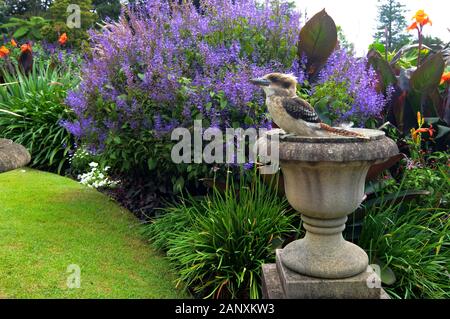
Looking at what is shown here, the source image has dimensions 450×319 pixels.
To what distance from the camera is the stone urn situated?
91.1 inches

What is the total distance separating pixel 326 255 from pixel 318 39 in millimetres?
2563

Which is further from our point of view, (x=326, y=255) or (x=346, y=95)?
(x=346, y=95)

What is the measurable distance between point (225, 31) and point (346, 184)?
2.62 m

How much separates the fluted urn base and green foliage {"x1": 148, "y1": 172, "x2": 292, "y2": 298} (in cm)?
61

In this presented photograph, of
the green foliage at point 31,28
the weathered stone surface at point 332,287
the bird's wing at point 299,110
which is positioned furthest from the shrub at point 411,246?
the green foliage at point 31,28

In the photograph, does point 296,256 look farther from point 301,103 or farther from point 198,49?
point 198,49

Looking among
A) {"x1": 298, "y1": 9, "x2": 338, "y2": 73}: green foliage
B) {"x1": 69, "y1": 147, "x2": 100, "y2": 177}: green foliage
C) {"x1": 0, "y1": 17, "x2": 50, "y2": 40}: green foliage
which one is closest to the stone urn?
{"x1": 298, "y1": 9, "x2": 338, "y2": 73}: green foliage

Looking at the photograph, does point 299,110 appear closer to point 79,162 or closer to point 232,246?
point 232,246

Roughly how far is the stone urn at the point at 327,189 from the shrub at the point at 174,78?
1499mm

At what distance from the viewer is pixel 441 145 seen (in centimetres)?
465

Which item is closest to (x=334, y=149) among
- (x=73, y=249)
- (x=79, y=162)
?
(x=73, y=249)

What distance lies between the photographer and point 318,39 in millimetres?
4430

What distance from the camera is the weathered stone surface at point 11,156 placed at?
101 inches
